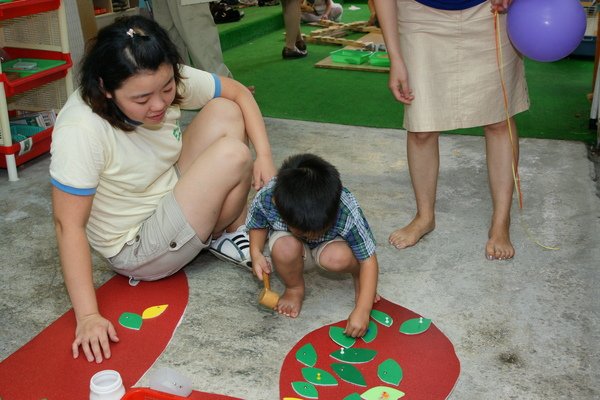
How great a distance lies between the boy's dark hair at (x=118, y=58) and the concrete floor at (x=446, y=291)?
61 centimetres

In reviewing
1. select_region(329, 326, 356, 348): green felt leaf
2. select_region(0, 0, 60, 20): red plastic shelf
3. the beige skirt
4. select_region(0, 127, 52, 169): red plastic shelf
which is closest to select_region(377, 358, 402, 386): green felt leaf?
select_region(329, 326, 356, 348): green felt leaf

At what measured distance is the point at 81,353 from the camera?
67.5 inches

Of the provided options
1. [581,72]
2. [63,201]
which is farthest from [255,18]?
[63,201]

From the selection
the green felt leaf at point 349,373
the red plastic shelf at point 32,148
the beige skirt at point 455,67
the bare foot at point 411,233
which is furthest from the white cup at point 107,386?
the red plastic shelf at point 32,148

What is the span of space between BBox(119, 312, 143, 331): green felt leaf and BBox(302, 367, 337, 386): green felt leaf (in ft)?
1.59

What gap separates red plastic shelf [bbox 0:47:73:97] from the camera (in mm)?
2703

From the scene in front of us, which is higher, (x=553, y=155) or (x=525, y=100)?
(x=525, y=100)

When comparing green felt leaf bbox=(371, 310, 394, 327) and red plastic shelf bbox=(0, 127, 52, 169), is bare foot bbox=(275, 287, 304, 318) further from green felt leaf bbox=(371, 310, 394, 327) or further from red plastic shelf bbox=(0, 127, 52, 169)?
red plastic shelf bbox=(0, 127, 52, 169)

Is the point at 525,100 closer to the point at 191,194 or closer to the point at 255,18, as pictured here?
the point at 191,194

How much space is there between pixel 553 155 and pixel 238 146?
160 cm

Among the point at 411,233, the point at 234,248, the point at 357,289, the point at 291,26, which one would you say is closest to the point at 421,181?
the point at 411,233

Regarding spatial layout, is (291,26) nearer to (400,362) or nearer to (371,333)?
(371,333)

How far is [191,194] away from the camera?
1.88 m

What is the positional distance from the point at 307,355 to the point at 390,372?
0.69 feet
